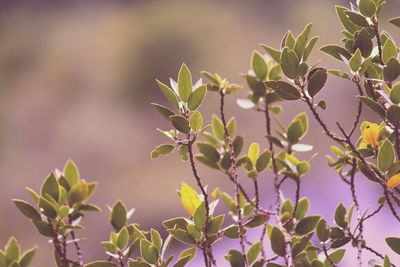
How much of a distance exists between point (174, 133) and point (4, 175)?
14.3ft

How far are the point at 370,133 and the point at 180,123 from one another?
1.15ft

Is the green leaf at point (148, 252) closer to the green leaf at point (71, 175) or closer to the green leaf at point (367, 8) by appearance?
the green leaf at point (71, 175)

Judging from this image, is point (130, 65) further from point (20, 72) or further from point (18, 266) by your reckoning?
point (18, 266)

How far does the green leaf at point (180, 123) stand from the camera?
3.04ft

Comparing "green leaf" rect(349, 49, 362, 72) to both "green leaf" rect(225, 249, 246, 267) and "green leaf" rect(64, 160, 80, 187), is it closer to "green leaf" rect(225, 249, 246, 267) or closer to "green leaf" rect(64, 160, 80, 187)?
"green leaf" rect(225, 249, 246, 267)

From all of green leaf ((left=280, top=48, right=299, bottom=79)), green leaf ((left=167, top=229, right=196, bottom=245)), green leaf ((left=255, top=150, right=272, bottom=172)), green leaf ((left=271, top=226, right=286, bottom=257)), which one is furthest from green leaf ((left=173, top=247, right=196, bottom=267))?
green leaf ((left=280, top=48, right=299, bottom=79))

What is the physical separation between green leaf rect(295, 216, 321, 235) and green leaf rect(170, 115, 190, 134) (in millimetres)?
364

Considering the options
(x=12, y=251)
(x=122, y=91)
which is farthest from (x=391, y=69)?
(x=122, y=91)

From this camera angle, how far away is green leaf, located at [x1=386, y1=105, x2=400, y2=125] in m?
0.87

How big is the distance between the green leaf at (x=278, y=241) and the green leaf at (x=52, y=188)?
39 cm

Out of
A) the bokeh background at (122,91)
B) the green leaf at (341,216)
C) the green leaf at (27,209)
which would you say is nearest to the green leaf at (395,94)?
the green leaf at (341,216)

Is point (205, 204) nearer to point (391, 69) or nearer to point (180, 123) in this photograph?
point (180, 123)

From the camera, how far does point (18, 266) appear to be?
0.99 m

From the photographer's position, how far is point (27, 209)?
98 cm
